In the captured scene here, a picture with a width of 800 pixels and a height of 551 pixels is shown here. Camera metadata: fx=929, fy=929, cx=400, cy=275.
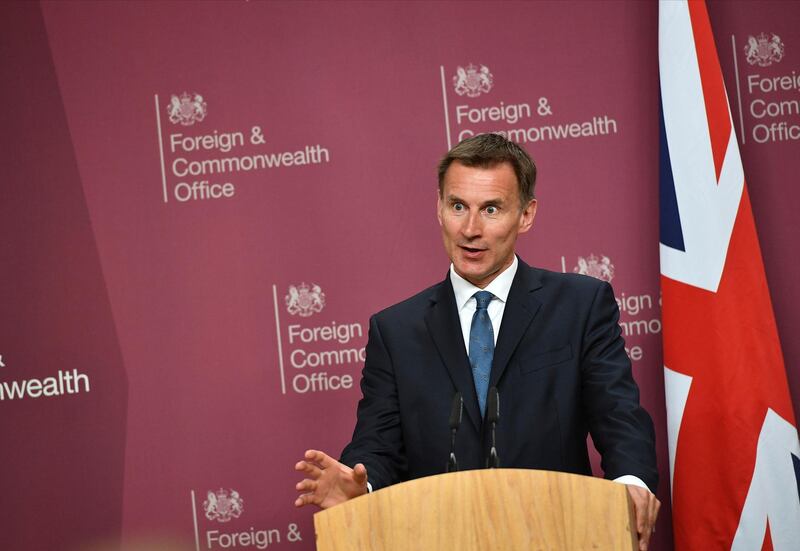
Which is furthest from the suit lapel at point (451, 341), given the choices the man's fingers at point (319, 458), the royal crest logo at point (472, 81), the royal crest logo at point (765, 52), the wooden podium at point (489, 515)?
the royal crest logo at point (765, 52)

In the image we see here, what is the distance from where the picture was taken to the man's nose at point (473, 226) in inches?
104

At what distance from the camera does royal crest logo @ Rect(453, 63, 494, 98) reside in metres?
4.02

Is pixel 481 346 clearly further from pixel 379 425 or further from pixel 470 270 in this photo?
pixel 379 425

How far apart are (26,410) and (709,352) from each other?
288 centimetres

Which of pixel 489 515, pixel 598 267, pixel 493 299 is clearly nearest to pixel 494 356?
pixel 493 299

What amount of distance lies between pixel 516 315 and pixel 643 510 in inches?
31.6

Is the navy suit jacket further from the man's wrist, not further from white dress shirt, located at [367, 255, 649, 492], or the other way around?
the man's wrist

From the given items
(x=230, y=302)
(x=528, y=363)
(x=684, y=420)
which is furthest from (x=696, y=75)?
(x=230, y=302)

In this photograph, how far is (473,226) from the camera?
8.67ft

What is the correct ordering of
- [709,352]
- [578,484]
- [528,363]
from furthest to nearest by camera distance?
[709,352], [528,363], [578,484]

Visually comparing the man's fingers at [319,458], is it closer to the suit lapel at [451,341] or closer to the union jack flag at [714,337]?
the suit lapel at [451,341]

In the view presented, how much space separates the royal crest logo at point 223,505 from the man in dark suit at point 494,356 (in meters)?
1.41

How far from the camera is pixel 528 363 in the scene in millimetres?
2633

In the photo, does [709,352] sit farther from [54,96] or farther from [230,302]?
[54,96]
